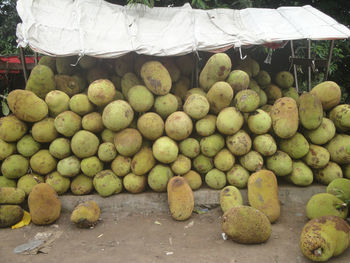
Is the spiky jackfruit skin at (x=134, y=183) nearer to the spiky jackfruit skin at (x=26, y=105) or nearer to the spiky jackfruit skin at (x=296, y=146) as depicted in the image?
the spiky jackfruit skin at (x=26, y=105)

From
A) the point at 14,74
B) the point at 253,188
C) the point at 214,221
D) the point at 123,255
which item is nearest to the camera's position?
the point at 123,255

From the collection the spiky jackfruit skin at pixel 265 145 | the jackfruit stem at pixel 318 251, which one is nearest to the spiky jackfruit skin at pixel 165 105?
the spiky jackfruit skin at pixel 265 145

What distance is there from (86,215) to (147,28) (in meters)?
2.60

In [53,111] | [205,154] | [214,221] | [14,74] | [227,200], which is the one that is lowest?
[214,221]

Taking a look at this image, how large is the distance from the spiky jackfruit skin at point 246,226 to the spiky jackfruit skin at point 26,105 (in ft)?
8.40

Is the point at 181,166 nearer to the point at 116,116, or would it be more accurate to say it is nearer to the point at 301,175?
the point at 116,116

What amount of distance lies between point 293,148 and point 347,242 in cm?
134

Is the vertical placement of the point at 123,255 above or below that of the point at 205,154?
below

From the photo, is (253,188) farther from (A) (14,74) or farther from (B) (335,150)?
(A) (14,74)

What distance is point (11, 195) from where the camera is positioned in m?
3.24

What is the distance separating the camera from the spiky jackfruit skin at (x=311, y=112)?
3369 mm

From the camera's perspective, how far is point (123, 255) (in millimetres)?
2541

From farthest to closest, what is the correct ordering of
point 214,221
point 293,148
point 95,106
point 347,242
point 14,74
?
1. point 14,74
2. point 95,106
3. point 293,148
4. point 214,221
5. point 347,242

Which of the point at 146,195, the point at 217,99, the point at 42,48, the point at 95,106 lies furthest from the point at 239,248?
the point at 42,48
